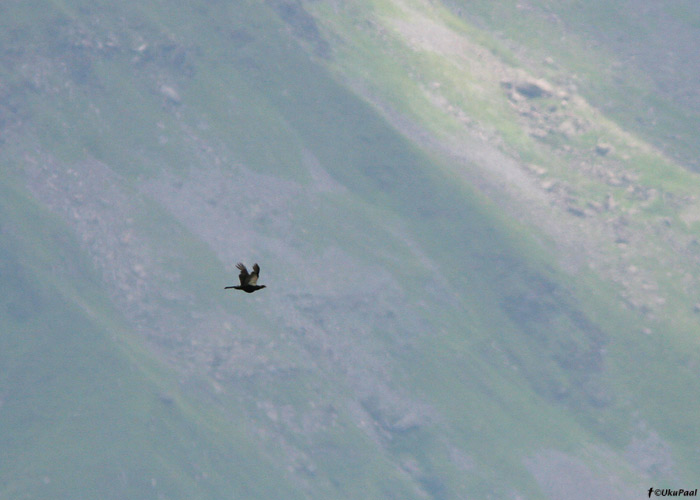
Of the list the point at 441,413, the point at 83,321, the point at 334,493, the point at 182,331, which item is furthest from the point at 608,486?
the point at 83,321

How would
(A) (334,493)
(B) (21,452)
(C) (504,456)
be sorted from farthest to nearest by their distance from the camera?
(C) (504,456) < (A) (334,493) < (B) (21,452)

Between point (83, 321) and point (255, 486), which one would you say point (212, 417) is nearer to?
point (255, 486)

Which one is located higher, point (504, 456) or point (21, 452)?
point (504, 456)

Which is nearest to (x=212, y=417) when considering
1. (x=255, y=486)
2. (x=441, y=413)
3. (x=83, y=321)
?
(x=255, y=486)

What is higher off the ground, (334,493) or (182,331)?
(182,331)

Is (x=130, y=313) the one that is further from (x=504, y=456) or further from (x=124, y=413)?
(x=504, y=456)

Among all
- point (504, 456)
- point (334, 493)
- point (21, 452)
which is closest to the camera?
point (21, 452)

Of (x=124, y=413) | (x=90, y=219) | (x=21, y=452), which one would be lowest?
(x=21, y=452)

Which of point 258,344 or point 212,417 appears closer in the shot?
point 212,417

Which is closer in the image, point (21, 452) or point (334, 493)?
point (21, 452)
